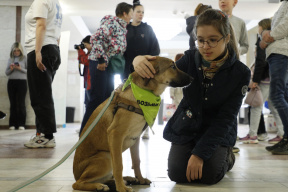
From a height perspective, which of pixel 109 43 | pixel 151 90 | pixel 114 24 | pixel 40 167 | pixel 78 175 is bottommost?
pixel 40 167

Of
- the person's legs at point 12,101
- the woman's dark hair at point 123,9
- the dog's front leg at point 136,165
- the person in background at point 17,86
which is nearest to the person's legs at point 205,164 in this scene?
the dog's front leg at point 136,165

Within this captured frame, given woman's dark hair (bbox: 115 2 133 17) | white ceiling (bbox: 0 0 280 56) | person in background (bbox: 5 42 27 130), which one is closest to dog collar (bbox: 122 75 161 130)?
woman's dark hair (bbox: 115 2 133 17)

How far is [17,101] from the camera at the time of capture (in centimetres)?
676

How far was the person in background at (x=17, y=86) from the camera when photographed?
21.8ft

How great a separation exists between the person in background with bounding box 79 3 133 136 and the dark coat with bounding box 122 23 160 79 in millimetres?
173

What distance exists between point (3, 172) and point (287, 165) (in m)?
2.48

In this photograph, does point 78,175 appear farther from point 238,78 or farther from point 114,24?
point 114,24

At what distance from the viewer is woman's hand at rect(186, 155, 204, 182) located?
1790mm

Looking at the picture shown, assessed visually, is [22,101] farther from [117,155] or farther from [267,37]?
[117,155]

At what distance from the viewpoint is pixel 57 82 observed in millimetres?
7473

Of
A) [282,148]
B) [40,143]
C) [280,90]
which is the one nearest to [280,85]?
[280,90]

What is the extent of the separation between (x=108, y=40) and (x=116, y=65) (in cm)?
35

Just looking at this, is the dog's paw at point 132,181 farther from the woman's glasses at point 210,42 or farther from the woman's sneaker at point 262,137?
the woman's sneaker at point 262,137

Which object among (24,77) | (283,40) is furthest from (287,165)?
(24,77)
